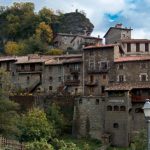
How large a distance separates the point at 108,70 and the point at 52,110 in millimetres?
10716

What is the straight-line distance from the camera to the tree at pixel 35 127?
5997 cm

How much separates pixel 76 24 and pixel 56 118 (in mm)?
57597

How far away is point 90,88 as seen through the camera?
2810 inches

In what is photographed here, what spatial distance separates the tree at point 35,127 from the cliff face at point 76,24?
2270 inches

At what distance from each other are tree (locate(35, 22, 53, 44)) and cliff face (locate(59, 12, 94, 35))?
603 centimetres

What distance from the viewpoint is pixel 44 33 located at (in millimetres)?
113250

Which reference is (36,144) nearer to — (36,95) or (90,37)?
(36,95)

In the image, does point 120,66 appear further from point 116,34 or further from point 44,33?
point 44,33

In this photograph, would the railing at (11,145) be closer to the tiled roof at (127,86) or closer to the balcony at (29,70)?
the tiled roof at (127,86)

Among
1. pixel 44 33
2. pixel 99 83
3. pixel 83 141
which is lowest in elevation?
pixel 83 141

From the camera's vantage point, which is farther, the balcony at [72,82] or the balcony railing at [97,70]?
the balcony at [72,82]

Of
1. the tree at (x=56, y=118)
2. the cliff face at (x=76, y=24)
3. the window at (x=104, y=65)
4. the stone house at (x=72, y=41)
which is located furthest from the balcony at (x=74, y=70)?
the cliff face at (x=76, y=24)

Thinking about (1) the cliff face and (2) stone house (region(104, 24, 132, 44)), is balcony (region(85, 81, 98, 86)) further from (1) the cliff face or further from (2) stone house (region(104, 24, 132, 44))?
(1) the cliff face

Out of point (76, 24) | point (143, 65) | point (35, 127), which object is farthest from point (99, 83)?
point (76, 24)
